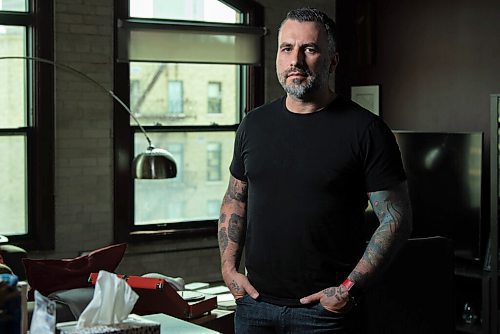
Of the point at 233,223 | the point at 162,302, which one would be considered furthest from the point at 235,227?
the point at 162,302

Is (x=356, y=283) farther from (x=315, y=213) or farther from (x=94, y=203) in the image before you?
(x=94, y=203)

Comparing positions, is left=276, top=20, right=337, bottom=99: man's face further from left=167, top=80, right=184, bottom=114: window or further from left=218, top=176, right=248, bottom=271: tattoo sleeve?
left=167, top=80, right=184, bottom=114: window

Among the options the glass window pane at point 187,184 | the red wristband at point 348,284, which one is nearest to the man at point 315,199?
the red wristband at point 348,284

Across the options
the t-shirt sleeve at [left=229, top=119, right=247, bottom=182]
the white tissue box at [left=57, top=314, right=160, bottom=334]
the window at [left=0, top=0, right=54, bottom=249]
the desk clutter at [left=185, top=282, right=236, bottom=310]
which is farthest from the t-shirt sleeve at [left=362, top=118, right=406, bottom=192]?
the window at [left=0, top=0, right=54, bottom=249]

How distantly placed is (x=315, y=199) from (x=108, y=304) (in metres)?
0.94

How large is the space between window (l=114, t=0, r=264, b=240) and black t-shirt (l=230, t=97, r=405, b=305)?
3931mm

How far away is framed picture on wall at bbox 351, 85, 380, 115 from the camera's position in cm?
749

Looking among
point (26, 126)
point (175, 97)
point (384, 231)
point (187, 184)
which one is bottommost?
point (187, 184)

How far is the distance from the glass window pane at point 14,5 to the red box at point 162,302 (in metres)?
3.01

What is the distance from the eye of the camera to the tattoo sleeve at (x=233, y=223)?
9.96 ft

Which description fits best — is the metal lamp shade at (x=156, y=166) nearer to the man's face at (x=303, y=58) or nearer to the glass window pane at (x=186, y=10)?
the glass window pane at (x=186, y=10)

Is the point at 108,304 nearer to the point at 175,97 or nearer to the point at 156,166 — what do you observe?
the point at 156,166

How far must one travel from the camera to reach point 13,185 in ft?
20.7

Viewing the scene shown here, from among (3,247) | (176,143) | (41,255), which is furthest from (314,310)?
(176,143)
